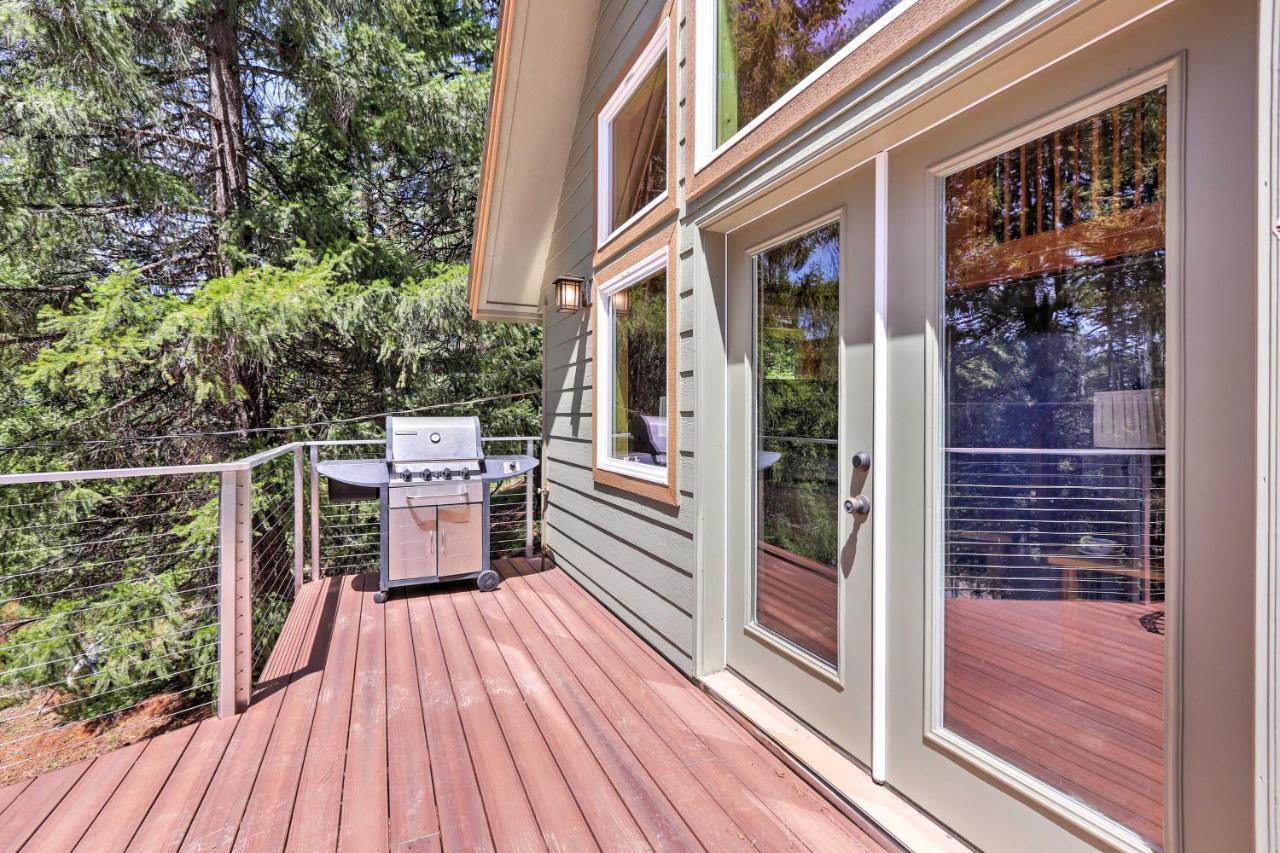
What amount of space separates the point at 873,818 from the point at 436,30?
941 centimetres

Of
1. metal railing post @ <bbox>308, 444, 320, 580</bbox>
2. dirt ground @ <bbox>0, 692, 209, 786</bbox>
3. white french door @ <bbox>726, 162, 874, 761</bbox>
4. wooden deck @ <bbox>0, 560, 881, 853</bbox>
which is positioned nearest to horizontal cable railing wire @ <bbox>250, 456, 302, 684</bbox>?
dirt ground @ <bbox>0, 692, 209, 786</bbox>

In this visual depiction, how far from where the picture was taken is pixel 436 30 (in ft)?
25.5

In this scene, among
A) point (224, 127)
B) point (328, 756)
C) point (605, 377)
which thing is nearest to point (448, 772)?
point (328, 756)

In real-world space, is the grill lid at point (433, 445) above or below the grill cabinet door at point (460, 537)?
above

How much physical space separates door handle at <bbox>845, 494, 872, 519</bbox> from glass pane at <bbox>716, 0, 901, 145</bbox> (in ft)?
4.90

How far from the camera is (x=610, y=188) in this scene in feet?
12.8

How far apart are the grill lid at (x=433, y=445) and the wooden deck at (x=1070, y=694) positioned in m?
3.26

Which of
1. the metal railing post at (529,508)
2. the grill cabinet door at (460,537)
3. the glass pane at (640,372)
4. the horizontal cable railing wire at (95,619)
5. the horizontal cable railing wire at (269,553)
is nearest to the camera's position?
the glass pane at (640,372)

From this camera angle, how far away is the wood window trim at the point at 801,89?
1547 millimetres

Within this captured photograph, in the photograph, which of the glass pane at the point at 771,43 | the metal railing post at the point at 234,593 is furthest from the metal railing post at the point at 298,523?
the glass pane at the point at 771,43

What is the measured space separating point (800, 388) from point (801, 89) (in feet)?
3.41

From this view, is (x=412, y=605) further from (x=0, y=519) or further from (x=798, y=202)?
(x=0, y=519)

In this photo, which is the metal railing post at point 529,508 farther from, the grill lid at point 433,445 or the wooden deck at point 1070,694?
the wooden deck at point 1070,694

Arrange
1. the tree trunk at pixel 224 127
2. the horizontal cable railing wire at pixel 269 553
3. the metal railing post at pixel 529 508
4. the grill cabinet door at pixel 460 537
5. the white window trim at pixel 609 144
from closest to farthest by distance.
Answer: the white window trim at pixel 609 144, the grill cabinet door at pixel 460 537, the metal railing post at pixel 529 508, the horizontal cable railing wire at pixel 269 553, the tree trunk at pixel 224 127
